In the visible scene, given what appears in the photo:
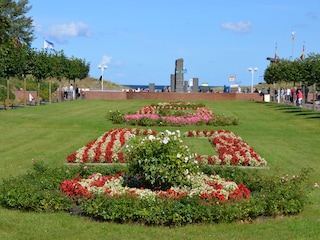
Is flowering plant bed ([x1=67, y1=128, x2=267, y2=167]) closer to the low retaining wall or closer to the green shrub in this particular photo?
the green shrub

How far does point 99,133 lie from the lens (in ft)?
76.8

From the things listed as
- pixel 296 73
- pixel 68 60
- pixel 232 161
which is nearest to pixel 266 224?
pixel 232 161

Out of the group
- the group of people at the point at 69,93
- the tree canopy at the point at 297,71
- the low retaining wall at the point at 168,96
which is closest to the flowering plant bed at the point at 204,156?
the tree canopy at the point at 297,71

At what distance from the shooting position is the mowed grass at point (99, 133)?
7.79 metres

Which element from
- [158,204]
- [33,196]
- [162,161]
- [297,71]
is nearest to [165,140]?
[162,161]

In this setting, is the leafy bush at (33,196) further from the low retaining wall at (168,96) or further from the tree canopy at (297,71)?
the low retaining wall at (168,96)

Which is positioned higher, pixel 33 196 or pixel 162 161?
pixel 162 161

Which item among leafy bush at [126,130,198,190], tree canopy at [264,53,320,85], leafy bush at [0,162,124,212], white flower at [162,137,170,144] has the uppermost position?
tree canopy at [264,53,320,85]

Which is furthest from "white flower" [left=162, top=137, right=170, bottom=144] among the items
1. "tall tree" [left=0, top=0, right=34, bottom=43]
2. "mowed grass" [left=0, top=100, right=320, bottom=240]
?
"tall tree" [left=0, top=0, right=34, bottom=43]

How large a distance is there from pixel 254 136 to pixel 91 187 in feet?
45.8

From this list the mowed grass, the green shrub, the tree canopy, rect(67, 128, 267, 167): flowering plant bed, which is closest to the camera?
the mowed grass

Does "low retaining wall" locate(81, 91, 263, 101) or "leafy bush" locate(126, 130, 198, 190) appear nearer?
"leafy bush" locate(126, 130, 198, 190)

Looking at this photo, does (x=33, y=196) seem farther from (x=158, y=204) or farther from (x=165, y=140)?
(x=165, y=140)

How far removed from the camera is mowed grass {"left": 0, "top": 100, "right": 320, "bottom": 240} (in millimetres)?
7785
